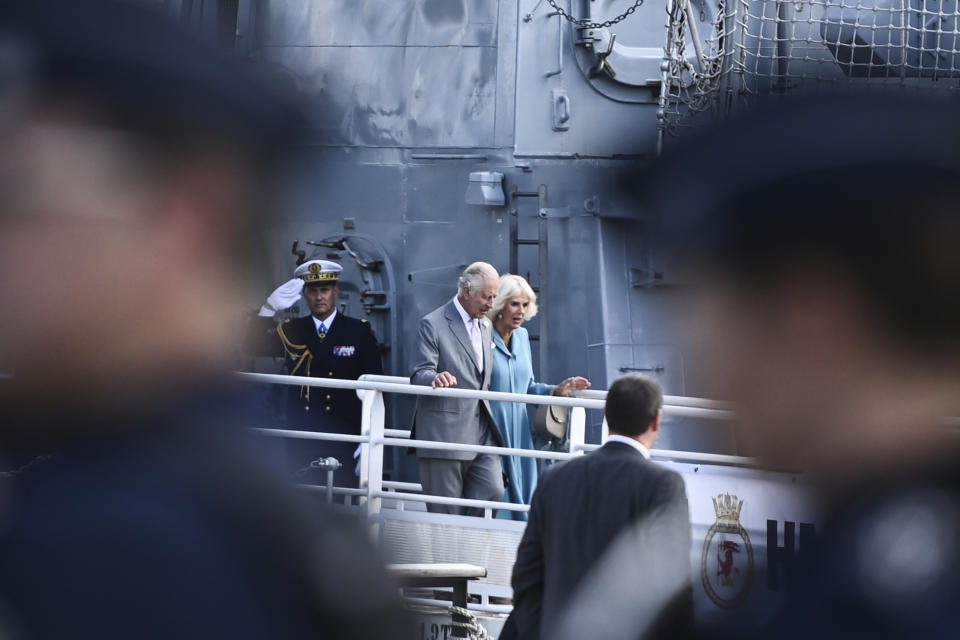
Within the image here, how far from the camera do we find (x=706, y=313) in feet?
4.16

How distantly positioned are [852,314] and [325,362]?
6.34 metres

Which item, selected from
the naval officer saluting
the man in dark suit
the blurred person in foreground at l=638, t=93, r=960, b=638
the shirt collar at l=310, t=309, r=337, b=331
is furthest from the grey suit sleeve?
the blurred person in foreground at l=638, t=93, r=960, b=638

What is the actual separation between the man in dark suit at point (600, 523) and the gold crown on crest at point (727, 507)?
2.56 feet

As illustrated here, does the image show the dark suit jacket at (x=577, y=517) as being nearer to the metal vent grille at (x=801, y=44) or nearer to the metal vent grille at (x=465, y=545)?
the metal vent grille at (x=801, y=44)

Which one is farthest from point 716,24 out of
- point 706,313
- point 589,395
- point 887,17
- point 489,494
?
point 706,313

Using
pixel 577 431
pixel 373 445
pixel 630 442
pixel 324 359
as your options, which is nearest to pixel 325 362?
pixel 324 359

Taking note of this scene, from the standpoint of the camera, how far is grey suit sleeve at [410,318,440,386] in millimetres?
6207

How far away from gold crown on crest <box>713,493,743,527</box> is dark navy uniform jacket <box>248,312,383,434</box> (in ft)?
9.19

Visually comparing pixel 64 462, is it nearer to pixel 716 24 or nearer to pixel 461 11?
pixel 716 24

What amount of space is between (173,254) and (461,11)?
Answer: 8.13 metres

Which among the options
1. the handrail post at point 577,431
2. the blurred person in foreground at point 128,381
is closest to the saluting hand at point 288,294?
the handrail post at point 577,431

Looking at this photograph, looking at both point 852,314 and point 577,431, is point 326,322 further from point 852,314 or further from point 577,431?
point 852,314

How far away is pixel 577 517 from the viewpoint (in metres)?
3.10

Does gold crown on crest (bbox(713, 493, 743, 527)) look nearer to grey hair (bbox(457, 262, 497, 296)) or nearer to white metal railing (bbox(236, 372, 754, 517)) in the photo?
white metal railing (bbox(236, 372, 754, 517))
